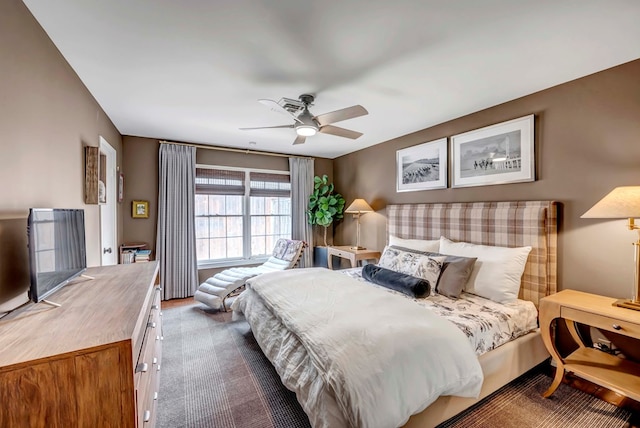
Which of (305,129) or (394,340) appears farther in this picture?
(305,129)

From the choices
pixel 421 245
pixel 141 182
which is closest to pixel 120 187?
pixel 141 182

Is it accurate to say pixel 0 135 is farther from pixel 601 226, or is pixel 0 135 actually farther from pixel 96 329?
pixel 601 226

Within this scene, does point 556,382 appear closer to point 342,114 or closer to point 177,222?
point 342,114

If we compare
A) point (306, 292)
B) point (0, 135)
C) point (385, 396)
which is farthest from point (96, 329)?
point (306, 292)

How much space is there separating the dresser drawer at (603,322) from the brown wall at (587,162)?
1.81ft

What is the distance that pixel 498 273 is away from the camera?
2.42 metres

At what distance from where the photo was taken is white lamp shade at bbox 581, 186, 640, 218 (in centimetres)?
173

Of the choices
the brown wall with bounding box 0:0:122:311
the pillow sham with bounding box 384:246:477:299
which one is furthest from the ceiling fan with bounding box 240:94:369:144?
the pillow sham with bounding box 384:246:477:299

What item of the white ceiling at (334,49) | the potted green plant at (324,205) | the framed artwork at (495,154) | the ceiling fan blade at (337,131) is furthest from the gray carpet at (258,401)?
the potted green plant at (324,205)

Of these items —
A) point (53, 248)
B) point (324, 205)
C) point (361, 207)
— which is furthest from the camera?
point (324, 205)

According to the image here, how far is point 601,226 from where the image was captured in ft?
7.15

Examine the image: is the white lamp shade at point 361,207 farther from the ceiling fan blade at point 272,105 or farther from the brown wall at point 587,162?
the ceiling fan blade at point 272,105

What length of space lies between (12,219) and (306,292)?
1.84 metres

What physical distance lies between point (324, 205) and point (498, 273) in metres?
3.10
